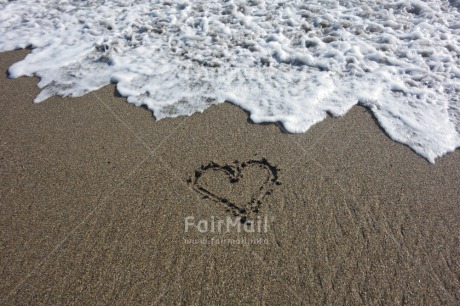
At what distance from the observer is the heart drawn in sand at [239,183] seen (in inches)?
107

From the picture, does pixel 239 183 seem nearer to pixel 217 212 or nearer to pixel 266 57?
pixel 217 212

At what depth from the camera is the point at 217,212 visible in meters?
2.68

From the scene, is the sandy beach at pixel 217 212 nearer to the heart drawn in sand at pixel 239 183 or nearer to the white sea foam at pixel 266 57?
the heart drawn in sand at pixel 239 183

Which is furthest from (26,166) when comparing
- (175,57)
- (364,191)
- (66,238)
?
(364,191)

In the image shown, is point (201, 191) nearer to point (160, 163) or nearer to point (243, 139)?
point (160, 163)

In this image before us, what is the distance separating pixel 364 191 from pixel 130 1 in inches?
209

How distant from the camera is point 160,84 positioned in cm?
403

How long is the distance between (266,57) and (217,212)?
247cm

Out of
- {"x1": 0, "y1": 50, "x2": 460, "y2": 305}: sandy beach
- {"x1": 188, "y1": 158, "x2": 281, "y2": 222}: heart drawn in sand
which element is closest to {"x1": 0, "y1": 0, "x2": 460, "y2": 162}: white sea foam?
{"x1": 0, "y1": 50, "x2": 460, "y2": 305}: sandy beach

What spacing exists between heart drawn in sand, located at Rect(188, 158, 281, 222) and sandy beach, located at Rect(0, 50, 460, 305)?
0.04 ft

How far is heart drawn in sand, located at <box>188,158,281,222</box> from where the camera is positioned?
272 cm

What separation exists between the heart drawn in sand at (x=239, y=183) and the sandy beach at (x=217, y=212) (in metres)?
0.01

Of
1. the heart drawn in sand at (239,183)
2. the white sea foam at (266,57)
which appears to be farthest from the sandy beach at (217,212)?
the white sea foam at (266,57)

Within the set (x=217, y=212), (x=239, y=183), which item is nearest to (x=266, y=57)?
(x=239, y=183)
